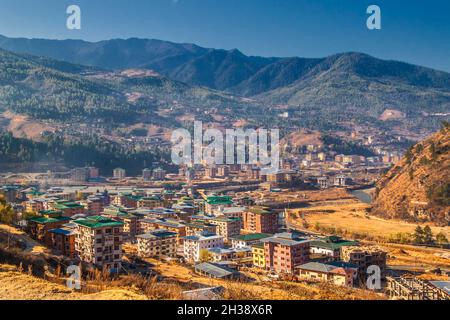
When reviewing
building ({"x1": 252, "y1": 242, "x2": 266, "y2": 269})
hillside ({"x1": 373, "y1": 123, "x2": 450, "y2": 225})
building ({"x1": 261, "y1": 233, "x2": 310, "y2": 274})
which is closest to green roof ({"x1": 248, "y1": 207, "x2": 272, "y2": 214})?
building ({"x1": 252, "y1": 242, "x2": 266, "y2": 269})

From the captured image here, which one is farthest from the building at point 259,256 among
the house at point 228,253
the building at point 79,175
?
the building at point 79,175

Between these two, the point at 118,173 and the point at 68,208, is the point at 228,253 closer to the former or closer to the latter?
the point at 68,208

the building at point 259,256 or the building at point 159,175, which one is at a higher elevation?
the building at point 159,175

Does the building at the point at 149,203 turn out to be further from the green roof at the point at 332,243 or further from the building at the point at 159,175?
the building at the point at 159,175

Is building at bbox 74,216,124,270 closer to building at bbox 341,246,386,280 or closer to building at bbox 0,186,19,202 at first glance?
building at bbox 341,246,386,280

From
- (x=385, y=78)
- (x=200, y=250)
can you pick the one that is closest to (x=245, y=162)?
(x=200, y=250)

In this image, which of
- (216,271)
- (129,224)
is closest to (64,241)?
(216,271)

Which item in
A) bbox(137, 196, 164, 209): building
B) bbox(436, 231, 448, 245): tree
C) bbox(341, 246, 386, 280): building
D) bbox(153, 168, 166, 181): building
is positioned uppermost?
bbox(153, 168, 166, 181): building
